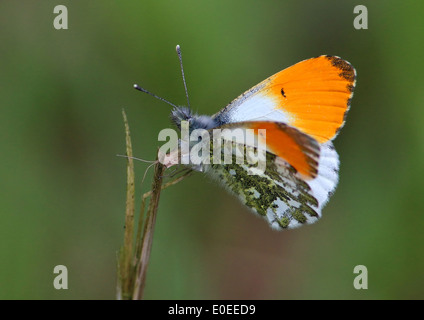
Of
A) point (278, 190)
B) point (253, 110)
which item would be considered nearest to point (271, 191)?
point (278, 190)

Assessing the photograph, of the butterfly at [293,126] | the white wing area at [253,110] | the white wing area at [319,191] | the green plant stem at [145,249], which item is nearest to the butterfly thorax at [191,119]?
the butterfly at [293,126]

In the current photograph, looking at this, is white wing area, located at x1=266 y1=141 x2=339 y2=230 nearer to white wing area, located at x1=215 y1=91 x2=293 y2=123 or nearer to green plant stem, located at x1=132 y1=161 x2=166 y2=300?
white wing area, located at x1=215 y1=91 x2=293 y2=123

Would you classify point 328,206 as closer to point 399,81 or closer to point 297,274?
point 297,274

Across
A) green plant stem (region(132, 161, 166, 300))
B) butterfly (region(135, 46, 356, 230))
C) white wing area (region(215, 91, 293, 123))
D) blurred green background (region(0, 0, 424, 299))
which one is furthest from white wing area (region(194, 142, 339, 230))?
green plant stem (region(132, 161, 166, 300))

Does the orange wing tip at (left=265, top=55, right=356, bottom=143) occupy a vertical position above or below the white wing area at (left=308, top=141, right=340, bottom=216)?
above

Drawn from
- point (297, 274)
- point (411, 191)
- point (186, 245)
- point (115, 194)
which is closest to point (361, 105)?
point (411, 191)

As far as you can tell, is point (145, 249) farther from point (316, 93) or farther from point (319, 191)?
point (316, 93)
